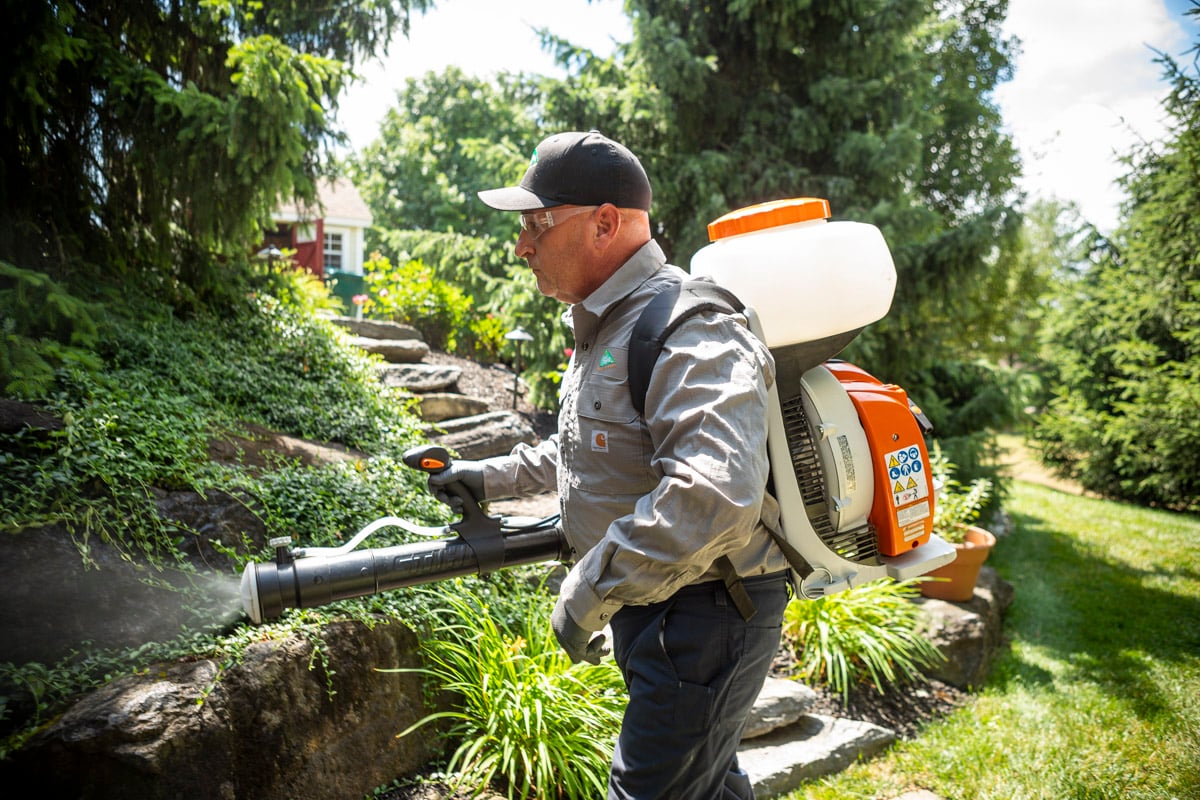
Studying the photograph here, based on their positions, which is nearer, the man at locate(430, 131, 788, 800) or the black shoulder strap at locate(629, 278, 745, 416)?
the man at locate(430, 131, 788, 800)

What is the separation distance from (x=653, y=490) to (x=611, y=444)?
0.77ft

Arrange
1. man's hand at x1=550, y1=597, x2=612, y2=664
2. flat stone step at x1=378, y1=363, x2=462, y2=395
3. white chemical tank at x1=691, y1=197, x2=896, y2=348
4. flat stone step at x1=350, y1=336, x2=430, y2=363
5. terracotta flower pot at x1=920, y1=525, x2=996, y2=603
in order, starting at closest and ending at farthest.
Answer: man's hand at x1=550, y1=597, x2=612, y2=664
white chemical tank at x1=691, y1=197, x2=896, y2=348
terracotta flower pot at x1=920, y1=525, x2=996, y2=603
flat stone step at x1=378, y1=363, x2=462, y2=395
flat stone step at x1=350, y1=336, x2=430, y2=363

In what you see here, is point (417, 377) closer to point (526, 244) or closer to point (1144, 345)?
point (526, 244)

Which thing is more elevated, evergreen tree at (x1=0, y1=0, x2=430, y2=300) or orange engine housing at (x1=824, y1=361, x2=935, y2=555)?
evergreen tree at (x1=0, y1=0, x2=430, y2=300)

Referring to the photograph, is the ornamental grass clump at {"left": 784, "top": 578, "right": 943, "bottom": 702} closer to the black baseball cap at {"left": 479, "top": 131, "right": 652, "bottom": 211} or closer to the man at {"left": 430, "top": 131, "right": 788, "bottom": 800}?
the man at {"left": 430, "top": 131, "right": 788, "bottom": 800}

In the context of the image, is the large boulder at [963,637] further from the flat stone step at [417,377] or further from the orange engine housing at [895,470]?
the flat stone step at [417,377]

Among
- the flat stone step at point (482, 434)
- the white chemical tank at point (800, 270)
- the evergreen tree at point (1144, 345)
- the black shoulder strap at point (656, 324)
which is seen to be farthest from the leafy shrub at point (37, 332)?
the evergreen tree at point (1144, 345)

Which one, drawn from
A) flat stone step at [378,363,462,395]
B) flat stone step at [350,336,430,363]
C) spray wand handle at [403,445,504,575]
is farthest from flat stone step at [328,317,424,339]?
spray wand handle at [403,445,504,575]

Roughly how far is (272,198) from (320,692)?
3.53 m

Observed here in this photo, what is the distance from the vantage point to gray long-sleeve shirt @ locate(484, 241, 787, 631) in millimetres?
1411

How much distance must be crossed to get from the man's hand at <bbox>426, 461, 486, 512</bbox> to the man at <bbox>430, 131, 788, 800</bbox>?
11 millimetres

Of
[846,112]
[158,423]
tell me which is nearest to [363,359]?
[158,423]

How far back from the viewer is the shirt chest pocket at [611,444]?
1649mm

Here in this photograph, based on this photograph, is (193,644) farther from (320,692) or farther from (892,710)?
(892,710)
